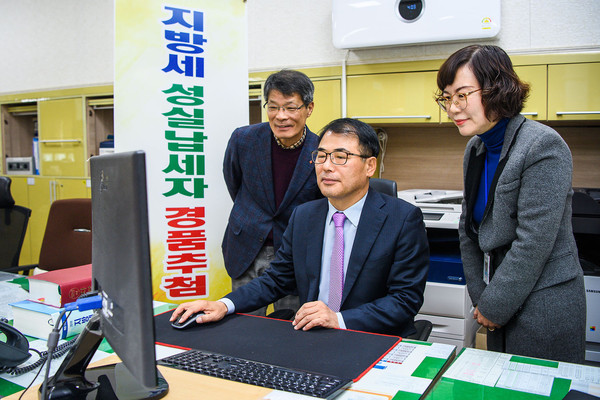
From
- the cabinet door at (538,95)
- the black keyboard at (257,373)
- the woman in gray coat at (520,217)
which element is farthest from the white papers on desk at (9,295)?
the cabinet door at (538,95)

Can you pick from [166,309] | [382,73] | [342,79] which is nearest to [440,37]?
[382,73]

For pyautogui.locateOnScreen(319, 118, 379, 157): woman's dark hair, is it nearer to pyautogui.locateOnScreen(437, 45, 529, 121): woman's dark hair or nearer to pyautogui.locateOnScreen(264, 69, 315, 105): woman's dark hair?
pyautogui.locateOnScreen(437, 45, 529, 121): woman's dark hair

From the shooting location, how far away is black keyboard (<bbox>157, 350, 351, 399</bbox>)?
93 cm

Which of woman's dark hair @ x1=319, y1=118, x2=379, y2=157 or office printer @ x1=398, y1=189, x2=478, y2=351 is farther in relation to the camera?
office printer @ x1=398, y1=189, x2=478, y2=351

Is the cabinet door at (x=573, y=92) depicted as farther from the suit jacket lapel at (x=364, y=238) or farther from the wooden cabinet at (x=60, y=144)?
the wooden cabinet at (x=60, y=144)

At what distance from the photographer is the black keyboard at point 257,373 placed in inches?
36.6

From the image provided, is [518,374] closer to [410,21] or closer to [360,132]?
[360,132]

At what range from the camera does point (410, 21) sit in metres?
3.17

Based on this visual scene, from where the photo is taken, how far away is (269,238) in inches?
86.7

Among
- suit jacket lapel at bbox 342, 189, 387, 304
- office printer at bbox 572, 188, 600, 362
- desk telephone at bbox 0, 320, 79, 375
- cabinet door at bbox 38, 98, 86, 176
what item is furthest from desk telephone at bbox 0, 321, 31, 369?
cabinet door at bbox 38, 98, 86, 176

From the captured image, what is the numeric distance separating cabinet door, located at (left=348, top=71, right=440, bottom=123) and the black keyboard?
2.51 meters

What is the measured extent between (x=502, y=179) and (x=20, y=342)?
1368 mm

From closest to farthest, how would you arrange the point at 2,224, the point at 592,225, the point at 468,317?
1. the point at 592,225
2. the point at 468,317
3. the point at 2,224

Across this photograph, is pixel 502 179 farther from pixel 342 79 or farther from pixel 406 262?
pixel 342 79
